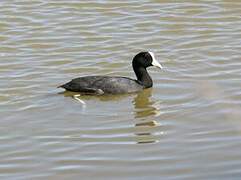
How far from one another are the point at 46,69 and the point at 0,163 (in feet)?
13.1

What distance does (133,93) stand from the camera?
40.7 feet

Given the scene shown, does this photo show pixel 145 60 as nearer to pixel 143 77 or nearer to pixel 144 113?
pixel 143 77

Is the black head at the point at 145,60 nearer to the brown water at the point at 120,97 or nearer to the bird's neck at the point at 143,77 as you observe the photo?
the bird's neck at the point at 143,77

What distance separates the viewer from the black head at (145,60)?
12.6 m

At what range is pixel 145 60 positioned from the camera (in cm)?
1267

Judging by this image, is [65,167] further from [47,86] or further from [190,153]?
[47,86]

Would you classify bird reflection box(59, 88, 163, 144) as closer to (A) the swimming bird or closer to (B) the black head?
(A) the swimming bird

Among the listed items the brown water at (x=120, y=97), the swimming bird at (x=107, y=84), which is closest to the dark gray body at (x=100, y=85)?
the swimming bird at (x=107, y=84)

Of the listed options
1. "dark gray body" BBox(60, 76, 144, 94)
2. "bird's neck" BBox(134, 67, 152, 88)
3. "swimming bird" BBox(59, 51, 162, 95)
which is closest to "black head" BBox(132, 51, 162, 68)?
"bird's neck" BBox(134, 67, 152, 88)

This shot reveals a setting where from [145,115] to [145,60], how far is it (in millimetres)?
1632

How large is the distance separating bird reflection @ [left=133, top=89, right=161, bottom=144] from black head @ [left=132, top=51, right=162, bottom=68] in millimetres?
546

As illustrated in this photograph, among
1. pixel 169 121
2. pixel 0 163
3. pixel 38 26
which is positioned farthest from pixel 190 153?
pixel 38 26

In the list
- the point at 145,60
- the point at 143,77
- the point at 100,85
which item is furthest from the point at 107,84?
the point at 145,60

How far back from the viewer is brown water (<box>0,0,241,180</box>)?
30.6 ft
